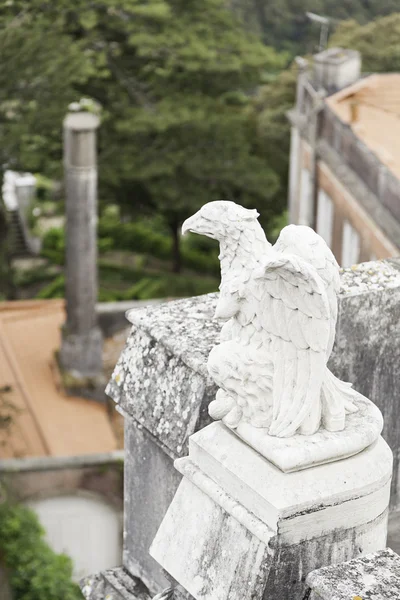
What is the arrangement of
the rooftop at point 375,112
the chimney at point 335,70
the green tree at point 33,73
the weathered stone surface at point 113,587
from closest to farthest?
the weathered stone surface at point 113,587 → the green tree at point 33,73 → the rooftop at point 375,112 → the chimney at point 335,70

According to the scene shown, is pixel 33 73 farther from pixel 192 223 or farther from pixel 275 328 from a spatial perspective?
pixel 275 328

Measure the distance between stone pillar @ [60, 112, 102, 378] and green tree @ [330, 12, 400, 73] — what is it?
12.6 metres

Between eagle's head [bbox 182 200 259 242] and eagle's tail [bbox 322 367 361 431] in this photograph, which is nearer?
eagle's tail [bbox 322 367 361 431]

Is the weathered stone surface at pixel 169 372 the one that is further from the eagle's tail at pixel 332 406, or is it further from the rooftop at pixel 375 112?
the rooftop at pixel 375 112

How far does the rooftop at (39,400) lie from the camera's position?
72.4 ft

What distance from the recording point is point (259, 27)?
4581 cm

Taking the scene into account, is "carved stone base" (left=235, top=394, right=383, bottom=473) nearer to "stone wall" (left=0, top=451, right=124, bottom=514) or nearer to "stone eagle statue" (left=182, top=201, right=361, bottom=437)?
"stone eagle statue" (left=182, top=201, right=361, bottom=437)

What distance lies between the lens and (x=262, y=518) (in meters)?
4.08

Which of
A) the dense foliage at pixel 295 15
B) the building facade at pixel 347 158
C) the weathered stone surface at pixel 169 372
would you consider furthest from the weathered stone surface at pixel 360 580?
the dense foliage at pixel 295 15

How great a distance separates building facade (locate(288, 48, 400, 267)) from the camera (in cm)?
2178

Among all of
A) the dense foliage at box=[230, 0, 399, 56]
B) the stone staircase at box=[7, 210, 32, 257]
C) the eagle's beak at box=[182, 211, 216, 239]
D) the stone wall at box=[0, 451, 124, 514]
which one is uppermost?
the eagle's beak at box=[182, 211, 216, 239]

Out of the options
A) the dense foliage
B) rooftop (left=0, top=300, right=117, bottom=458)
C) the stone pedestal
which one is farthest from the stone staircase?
the stone pedestal

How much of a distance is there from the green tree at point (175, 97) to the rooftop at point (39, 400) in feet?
13.5

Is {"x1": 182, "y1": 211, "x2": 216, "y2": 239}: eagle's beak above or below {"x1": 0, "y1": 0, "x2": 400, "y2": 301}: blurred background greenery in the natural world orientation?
above
